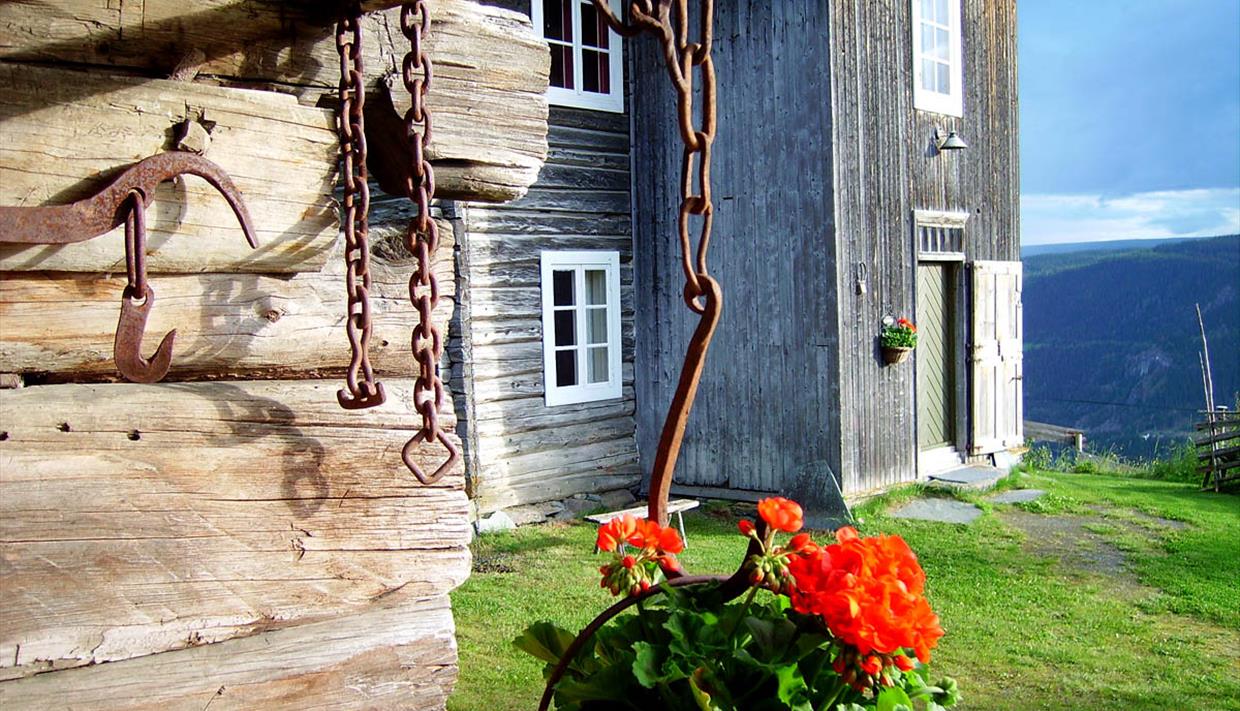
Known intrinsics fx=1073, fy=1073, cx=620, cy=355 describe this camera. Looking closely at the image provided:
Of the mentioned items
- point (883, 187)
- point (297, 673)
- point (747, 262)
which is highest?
point (883, 187)

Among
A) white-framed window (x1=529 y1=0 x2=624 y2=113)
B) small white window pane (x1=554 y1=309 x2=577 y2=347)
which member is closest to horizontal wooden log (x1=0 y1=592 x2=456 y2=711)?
small white window pane (x1=554 y1=309 x2=577 y2=347)

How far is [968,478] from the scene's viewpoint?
33.6 feet

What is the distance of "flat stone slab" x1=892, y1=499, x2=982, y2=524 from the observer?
907 cm

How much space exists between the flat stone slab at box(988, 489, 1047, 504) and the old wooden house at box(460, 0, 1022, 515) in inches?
24.7

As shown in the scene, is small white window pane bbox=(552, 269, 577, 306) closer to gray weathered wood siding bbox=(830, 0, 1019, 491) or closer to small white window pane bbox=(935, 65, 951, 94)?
gray weathered wood siding bbox=(830, 0, 1019, 491)

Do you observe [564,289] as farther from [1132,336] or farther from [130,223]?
[1132,336]

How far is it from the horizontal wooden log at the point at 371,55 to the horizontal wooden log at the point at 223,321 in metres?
0.17

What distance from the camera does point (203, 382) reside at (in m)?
1.73

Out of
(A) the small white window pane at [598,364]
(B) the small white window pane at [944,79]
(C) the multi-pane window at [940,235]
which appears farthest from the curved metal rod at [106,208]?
(B) the small white window pane at [944,79]

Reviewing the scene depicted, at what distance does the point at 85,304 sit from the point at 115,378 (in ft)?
0.42

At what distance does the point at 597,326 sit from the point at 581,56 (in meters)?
2.41

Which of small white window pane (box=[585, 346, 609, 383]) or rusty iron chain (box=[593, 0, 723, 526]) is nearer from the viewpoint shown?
rusty iron chain (box=[593, 0, 723, 526])

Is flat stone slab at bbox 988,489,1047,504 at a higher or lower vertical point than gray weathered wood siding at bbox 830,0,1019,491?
lower

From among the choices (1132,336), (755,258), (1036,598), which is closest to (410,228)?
(1036,598)
